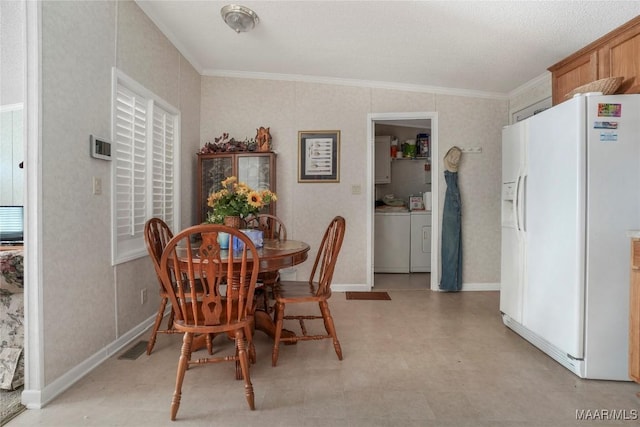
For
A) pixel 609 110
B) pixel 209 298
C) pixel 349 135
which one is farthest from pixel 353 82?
pixel 209 298

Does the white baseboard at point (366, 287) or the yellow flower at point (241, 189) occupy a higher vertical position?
the yellow flower at point (241, 189)

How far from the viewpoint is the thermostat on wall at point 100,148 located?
2.04 meters

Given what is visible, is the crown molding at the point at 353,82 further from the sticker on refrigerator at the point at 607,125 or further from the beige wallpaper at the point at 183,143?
the sticker on refrigerator at the point at 607,125

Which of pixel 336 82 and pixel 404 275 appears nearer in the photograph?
pixel 336 82

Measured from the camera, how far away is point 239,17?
2594 mm

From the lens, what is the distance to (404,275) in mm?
4801

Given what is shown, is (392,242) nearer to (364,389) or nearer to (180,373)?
(364,389)

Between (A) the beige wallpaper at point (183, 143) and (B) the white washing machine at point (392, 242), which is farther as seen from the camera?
(B) the white washing machine at point (392, 242)

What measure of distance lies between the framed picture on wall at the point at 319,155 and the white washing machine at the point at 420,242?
1.64 m

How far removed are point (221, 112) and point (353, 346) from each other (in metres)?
3.01

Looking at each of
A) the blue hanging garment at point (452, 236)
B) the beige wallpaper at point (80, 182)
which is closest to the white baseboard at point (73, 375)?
the beige wallpaper at point (80, 182)

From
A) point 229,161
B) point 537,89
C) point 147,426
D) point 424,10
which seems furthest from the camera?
point 229,161

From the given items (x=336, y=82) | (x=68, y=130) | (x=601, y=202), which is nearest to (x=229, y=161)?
(x=336, y=82)

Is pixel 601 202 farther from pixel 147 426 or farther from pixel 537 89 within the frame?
pixel 147 426
